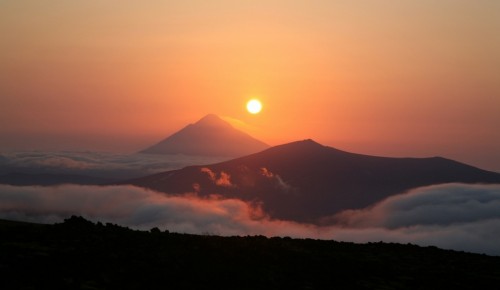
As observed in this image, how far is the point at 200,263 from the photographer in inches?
1041

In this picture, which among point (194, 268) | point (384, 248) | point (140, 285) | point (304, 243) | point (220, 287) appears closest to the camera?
point (140, 285)

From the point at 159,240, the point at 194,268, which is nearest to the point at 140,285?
the point at 194,268

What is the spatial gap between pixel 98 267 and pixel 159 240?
6.68 meters

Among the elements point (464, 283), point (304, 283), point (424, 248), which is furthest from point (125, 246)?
point (424, 248)

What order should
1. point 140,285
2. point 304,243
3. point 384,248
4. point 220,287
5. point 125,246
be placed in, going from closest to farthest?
point 140,285 → point 220,287 → point 125,246 → point 304,243 → point 384,248

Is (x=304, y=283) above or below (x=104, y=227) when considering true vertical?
below

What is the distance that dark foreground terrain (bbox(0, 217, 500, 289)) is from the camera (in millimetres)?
22109

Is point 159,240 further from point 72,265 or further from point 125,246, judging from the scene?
point 72,265

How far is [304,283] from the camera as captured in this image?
86.5 feet

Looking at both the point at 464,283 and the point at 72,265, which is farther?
the point at 464,283

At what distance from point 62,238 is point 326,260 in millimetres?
14193

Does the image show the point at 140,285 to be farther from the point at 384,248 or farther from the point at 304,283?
the point at 384,248

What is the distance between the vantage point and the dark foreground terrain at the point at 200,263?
2211cm

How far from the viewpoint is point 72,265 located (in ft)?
74.8
